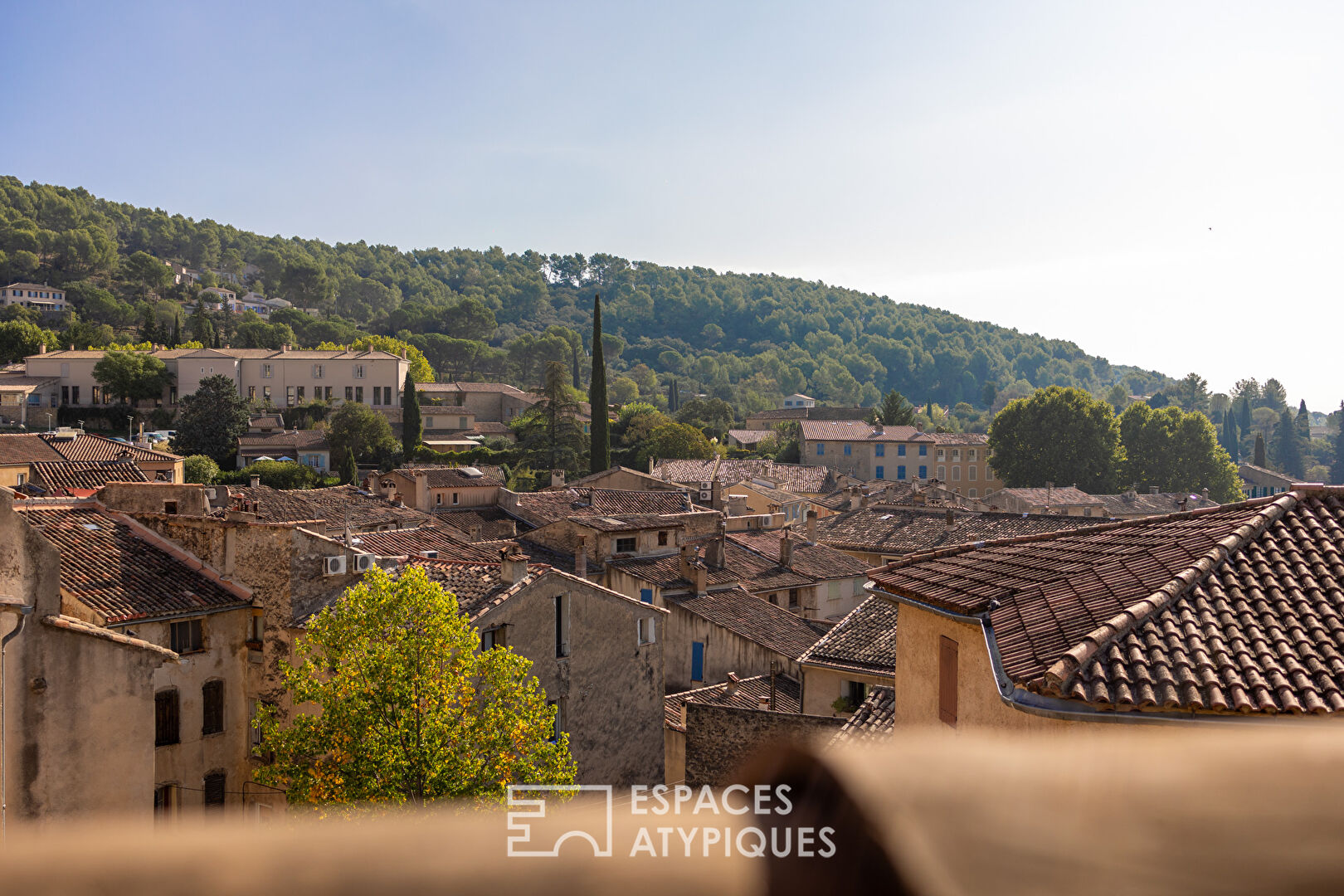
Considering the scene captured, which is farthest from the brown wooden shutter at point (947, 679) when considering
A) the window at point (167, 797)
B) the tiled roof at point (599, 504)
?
the tiled roof at point (599, 504)

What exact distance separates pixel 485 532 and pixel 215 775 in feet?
68.9

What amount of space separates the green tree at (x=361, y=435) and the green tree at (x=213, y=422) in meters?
7.13

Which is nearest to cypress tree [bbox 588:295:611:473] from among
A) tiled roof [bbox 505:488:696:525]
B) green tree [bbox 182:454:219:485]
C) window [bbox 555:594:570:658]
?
green tree [bbox 182:454:219:485]

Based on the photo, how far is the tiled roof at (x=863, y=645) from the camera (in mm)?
21781

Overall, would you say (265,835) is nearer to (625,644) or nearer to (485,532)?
(625,644)

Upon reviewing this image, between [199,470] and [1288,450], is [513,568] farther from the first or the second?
[1288,450]

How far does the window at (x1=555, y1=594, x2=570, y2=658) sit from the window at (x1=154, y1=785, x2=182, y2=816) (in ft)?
27.5

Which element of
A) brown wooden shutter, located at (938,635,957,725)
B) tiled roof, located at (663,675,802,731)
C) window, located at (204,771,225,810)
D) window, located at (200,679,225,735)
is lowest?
window, located at (204,771,225,810)

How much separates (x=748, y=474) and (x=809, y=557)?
3196 cm

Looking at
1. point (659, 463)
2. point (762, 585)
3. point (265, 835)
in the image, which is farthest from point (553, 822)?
point (659, 463)

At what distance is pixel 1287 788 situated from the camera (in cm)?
85

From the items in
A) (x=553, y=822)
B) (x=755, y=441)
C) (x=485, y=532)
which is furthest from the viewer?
(x=755, y=441)

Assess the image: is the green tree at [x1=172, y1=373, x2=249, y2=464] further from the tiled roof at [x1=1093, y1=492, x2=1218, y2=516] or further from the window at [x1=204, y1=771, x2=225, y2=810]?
the tiled roof at [x1=1093, y1=492, x2=1218, y2=516]

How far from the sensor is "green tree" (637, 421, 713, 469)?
3334 inches
